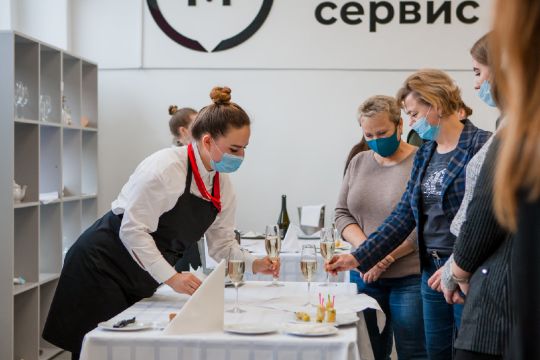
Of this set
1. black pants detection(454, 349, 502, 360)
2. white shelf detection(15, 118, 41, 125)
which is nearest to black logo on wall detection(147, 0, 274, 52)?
white shelf detection(15, 118, 41, 125)

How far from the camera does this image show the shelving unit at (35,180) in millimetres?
4156

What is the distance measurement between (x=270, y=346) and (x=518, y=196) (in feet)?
3.99

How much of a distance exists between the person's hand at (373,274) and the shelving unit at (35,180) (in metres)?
2.11

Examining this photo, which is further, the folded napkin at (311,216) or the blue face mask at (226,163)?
the folded napkin at (311,216)

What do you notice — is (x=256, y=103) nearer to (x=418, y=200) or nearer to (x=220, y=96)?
(x=220, y=96)

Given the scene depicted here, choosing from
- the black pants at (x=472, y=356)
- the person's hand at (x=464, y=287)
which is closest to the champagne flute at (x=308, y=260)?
the person's hand at (x=464, y=287)

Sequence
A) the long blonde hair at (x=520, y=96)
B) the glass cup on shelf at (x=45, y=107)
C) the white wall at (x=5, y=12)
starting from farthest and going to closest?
the white wall at (x=5, y=12) < the glass cup on shelf at (x=45, y=107) < the long blonde hair at (x=520, y=96)

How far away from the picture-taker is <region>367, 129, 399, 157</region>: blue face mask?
3.07 m

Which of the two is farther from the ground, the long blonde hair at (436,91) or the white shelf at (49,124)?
the long blonde hair at (436,91)

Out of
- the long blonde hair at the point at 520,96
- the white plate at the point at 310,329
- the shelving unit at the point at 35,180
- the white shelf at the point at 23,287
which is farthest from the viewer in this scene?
the white shelf at the point at 23,287

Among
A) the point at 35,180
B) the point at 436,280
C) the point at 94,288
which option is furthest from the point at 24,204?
the point at 436,280

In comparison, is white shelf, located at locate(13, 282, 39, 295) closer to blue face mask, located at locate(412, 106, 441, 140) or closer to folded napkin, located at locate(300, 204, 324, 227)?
folded napkin, located at locate(300, 204, 324, 227)

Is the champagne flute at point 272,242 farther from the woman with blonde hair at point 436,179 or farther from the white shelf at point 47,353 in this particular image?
the white shelf at point 47,353

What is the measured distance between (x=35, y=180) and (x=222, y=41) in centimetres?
200
